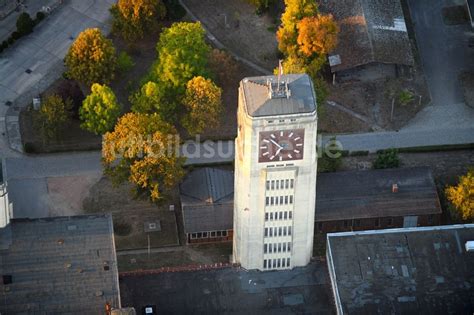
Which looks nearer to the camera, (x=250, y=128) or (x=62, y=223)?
(x=250, y=128)

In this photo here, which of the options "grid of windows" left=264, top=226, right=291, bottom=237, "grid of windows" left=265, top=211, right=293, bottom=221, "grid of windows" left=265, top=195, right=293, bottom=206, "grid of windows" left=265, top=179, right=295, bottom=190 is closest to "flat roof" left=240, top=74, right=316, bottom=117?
"grid of windows" left=265, top=179, right=295, bottom=190

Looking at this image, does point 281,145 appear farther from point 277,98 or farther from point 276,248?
point 276,248

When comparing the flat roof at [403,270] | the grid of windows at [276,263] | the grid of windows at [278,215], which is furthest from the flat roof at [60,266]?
the flat roof at [403,270]

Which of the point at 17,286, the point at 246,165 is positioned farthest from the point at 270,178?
the point at 17,286

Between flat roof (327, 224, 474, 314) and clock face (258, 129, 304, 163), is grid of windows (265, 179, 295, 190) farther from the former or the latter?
flat roof (327, 224, 474, 314)

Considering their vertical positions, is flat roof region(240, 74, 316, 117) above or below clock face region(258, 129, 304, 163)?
above

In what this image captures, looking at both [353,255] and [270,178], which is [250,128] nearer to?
[270,178]
